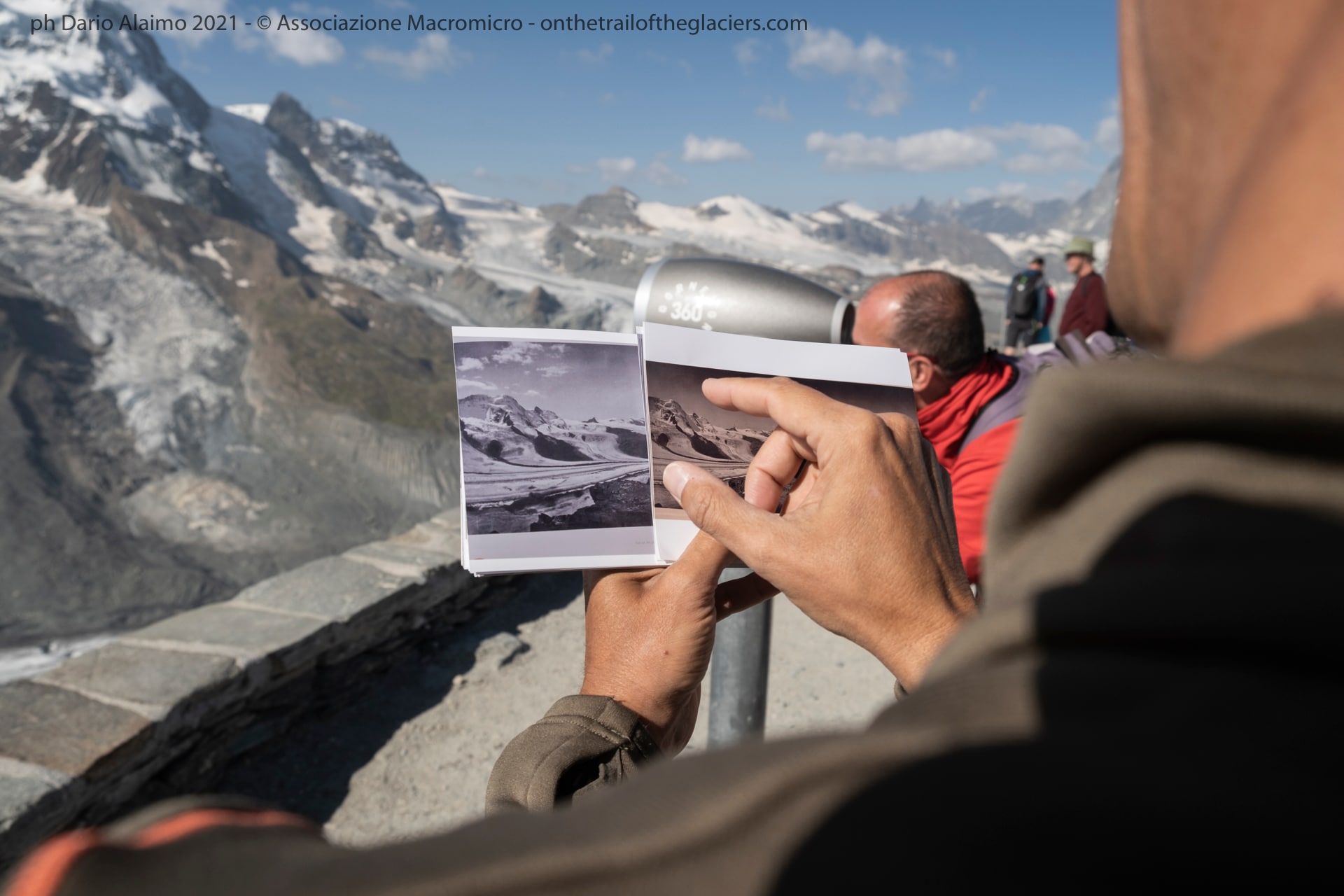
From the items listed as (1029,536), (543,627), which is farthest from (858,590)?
→ (543,627)

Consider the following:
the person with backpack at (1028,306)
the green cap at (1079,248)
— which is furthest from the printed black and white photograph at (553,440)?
the person with backpack at (1028,306)

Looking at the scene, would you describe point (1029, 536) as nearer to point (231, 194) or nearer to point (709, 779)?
point (709, 779)

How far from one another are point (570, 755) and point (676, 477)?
0.43m

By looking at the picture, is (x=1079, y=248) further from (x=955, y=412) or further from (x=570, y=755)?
(x=570, y=755)

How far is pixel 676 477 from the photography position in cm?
124

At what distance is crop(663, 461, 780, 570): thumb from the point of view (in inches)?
43.1

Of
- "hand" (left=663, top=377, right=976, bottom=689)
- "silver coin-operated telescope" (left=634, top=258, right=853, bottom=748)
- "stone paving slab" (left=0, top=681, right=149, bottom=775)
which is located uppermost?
"silver coin-operated telescope" (left=634, top=258, right=853, bottom=748)

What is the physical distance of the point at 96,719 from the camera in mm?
2611

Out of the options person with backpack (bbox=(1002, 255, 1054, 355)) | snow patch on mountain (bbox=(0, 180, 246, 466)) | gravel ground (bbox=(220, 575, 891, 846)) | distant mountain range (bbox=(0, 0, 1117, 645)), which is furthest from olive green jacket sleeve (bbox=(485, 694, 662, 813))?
snow patch on mountain (bbox=(0, 180, 246, 466))

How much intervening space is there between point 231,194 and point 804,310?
53552 mm

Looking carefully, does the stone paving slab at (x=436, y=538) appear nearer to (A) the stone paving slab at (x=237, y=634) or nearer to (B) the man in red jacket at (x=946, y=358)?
(A) the stone paving slab at (x=237, y=634)

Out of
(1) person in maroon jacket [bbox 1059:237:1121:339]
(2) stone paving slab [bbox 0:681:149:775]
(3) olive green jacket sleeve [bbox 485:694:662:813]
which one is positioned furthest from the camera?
(1) person in maroon jacket [bbox 1059:237:1121:339]

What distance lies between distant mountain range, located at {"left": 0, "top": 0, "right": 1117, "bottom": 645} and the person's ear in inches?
480

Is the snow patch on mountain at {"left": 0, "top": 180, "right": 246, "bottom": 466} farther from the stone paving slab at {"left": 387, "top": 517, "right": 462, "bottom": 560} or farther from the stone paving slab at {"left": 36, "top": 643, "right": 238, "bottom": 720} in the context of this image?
the stone paving slab at {"left": 36, "top": 643, "right": 238, "bottom": 720}
